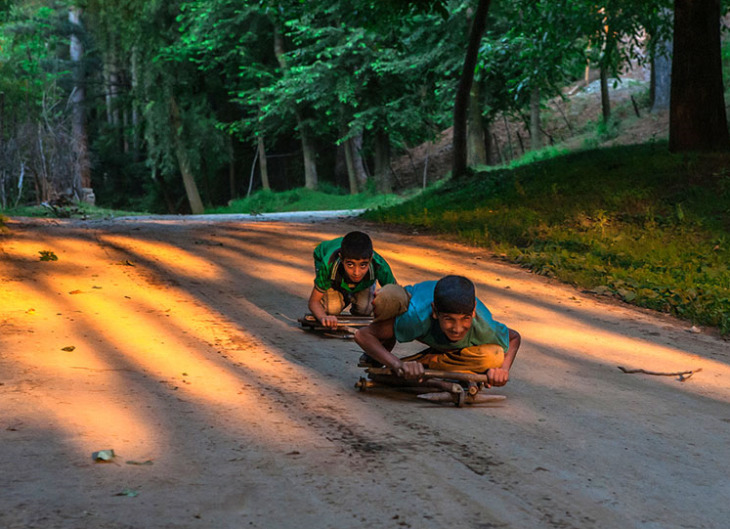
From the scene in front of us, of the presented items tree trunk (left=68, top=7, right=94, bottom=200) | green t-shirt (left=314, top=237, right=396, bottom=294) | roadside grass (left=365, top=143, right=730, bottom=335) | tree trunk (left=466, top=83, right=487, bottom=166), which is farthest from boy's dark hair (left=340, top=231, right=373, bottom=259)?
tree trunk (left=68, top=7, right=94, bottom=200)

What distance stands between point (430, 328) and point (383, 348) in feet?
1.27

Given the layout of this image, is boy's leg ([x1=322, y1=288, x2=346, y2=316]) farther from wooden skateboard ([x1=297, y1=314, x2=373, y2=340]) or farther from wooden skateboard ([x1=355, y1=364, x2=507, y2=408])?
wooden skateboard ([x1=355, y1=364, x2=507, y2=408])

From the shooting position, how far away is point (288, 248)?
46.0 ft

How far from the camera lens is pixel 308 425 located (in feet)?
17.4

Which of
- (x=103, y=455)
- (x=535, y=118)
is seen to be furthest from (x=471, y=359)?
(x=535, y=118)

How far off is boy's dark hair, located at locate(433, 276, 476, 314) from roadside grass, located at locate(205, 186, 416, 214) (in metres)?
27.3

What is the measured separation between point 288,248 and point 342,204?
2184 centimetres

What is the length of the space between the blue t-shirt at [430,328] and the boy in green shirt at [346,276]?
1.55m

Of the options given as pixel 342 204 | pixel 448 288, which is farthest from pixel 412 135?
pixel 448 288

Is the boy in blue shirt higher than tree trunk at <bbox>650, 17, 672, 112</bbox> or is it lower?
lower

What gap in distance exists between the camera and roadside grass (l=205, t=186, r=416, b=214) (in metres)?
35.0

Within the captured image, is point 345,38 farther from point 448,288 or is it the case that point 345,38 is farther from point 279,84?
point 448,288

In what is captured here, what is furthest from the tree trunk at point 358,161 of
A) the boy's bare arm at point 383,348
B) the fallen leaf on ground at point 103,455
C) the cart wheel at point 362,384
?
the fallen leaf on ground at point 103,455

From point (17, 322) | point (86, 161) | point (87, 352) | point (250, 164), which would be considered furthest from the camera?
point (250, 164)
